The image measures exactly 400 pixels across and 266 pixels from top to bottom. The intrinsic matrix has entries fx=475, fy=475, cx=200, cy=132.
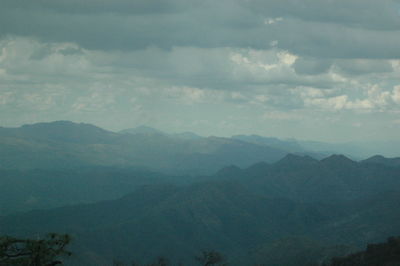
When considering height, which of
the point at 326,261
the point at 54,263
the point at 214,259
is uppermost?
the point at 54,263

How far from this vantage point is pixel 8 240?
43.1m

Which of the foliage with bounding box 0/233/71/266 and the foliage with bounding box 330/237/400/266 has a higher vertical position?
Result: the foliage with bounding box 0/233/71/266

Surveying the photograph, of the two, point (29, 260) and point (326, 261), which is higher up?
point (29, 260)

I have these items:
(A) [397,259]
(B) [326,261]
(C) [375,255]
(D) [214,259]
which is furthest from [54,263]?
(B) [326,261]

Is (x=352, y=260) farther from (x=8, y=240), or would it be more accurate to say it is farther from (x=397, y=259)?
(x=8, y=240)

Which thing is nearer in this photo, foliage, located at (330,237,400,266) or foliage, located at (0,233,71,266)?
Result: foliage, located at (0,233,71,266)

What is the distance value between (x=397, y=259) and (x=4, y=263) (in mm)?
122613

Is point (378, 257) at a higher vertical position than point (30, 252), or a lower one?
lower

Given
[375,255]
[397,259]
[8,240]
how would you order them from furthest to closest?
[375,255] < [397,259] < [8,240]

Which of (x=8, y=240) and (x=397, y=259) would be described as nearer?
(x=8, y=240)

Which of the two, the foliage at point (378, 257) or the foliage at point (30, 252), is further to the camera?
the foliage at point (378, 257)

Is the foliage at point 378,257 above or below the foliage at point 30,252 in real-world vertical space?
below

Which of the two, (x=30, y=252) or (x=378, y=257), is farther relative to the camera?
(x=378, y=257)

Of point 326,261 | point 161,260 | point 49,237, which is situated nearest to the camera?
point 49,237
